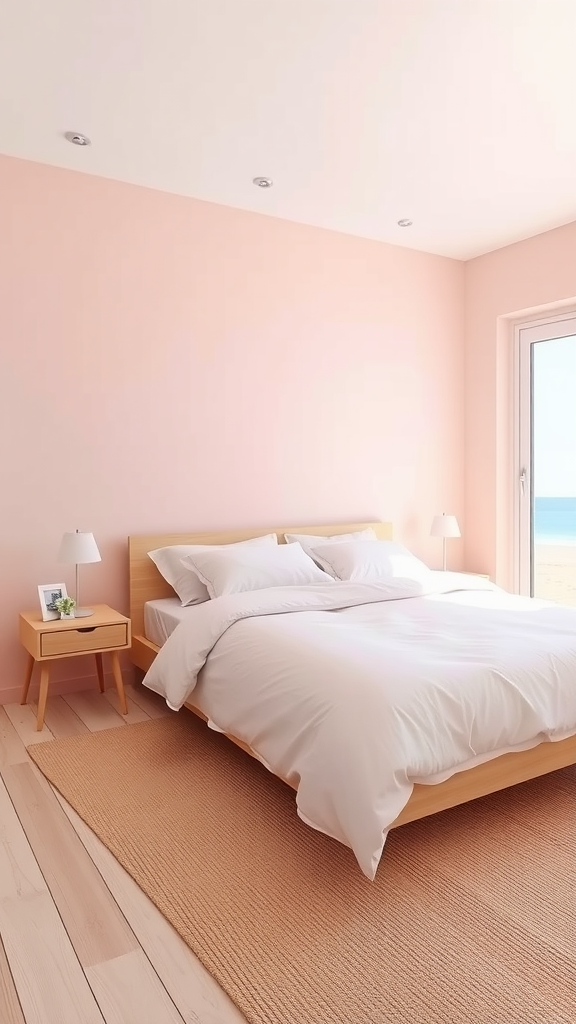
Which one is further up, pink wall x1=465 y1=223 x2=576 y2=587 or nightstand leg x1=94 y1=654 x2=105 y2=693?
pink wall x1=465 y1=223 x2=576 y2=587

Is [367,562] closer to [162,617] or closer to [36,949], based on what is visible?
[162,617]

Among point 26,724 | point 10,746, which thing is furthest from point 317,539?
point 10,746

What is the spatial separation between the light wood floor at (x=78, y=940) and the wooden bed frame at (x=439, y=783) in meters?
0.64

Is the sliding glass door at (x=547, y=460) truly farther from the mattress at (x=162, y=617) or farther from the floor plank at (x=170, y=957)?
the floor plank at (x=170, y=957)

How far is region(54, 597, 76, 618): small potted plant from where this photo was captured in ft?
10.5

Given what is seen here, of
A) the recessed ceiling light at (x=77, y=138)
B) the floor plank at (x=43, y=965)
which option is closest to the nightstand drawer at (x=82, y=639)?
the floor plank at (x=43, y=965)

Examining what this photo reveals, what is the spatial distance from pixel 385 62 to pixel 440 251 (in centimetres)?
231

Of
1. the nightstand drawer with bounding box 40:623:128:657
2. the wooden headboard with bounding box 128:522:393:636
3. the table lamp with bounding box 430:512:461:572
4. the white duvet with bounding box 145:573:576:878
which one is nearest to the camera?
the white duvet with bounding box 145:573:576:878

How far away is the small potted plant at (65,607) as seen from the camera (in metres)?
3.21

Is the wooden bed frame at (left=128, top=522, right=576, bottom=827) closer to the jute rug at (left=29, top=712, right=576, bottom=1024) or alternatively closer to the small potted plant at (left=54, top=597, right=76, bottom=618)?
the jute rug at (left=29, top=712, right=576, bottom=1024)

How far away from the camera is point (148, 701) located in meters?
3.44

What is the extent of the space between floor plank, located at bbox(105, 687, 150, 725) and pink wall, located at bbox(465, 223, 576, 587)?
8.98ft

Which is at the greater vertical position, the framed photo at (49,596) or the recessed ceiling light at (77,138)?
the recessed ceiling light at (77,138)

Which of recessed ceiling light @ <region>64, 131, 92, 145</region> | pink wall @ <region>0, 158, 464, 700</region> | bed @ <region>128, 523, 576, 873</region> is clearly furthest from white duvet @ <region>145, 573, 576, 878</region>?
recessed ceiling light @ <region>64, 131, 92, 145</region>
